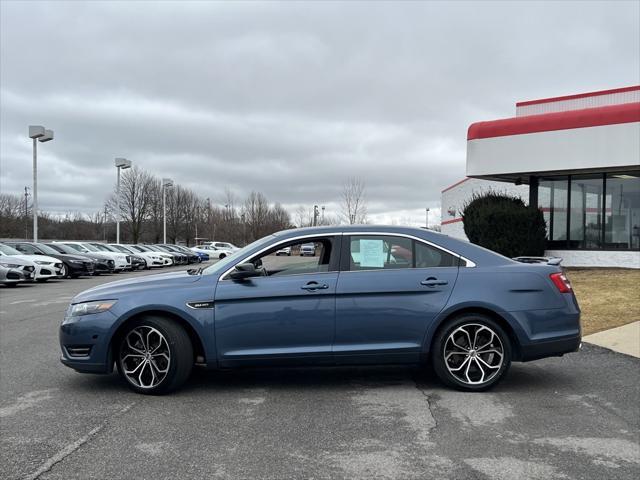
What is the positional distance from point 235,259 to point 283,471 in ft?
8.01

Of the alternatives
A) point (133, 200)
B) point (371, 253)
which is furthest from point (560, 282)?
point (133, 200)

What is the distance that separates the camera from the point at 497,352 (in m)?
5.54

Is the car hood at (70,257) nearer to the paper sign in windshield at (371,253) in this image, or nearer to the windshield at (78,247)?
the windshield at (78,247)

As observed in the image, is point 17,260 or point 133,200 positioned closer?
point 17,260

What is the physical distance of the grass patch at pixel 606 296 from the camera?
32.4ft

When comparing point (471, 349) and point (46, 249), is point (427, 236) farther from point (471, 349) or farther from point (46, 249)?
point (46, 249)

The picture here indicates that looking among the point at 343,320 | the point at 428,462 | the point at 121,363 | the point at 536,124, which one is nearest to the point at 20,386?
the point at 121,363

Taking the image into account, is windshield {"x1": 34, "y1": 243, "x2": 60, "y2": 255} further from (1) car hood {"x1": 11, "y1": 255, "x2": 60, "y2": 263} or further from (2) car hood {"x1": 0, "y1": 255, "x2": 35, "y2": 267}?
(2) car hood {"x1": 0, "y1": 255, "x2": 35, "y2": 267}

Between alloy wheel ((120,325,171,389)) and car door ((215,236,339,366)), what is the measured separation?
0.55 metres

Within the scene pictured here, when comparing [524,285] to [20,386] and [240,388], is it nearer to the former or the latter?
[240,388]

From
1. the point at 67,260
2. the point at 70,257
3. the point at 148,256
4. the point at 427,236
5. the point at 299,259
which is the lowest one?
the point at 148,256

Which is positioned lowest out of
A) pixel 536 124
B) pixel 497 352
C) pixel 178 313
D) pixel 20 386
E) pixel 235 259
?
pixel 20 386

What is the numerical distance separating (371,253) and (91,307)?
2735 mm

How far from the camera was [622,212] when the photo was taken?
1847 centimetres
